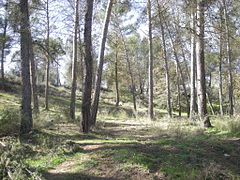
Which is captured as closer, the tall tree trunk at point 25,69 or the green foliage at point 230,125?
the green foliage at point 230,125

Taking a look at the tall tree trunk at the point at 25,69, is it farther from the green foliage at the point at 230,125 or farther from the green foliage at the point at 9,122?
the green foliage at the point at 230,125

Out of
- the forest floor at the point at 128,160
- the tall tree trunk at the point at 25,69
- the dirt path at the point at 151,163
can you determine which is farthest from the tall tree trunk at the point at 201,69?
the tall tree trunk at the point at 25,69

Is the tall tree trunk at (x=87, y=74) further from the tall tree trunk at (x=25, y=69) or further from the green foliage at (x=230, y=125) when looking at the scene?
the green foliage at (x=230, y=125)

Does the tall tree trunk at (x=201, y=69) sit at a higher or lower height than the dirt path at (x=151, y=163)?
higher

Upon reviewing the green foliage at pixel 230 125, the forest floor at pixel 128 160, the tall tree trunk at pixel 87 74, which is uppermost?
the tall tree trunk at pixel 87 74

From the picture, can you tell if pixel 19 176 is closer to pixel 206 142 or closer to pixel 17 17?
pixel 206 142

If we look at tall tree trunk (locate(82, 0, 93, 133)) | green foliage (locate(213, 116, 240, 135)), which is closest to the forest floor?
green foliage (locate(213, 116, 240, 135))

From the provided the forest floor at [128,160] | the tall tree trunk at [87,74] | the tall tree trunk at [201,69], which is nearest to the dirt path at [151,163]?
the forest floor at [128,160]

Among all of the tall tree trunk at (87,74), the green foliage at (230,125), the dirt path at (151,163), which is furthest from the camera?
the tall tree trunk at (87,74)

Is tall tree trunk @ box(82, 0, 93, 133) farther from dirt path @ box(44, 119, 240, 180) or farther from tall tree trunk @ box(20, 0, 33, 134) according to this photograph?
dirt path @ box(44, 119, 240, 180)

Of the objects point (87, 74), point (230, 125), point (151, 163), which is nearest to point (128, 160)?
point (151, 163)

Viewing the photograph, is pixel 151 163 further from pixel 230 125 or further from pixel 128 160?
Answer: pixel 230 125

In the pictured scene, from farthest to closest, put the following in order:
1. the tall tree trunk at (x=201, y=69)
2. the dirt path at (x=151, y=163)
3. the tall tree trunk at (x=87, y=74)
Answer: the tall tree trunk at (x=201, y=69)
the tall tree trunk at (x=87, y=74)
the dirt path at (x=151, y=163)

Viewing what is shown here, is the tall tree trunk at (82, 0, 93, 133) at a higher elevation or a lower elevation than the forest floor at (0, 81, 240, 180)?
higher
